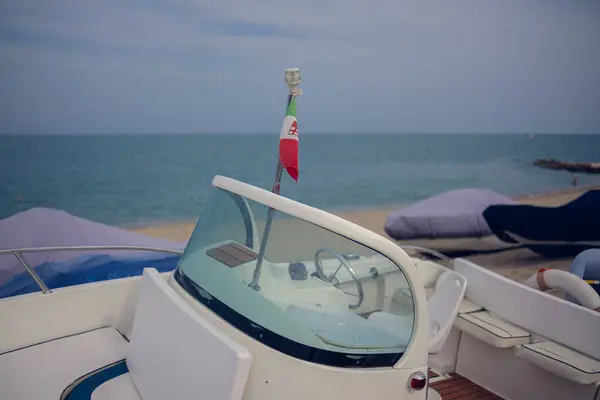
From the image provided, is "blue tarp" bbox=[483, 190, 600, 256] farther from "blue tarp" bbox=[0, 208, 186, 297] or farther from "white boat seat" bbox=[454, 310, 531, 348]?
"white boat seat" bbox=[454, 310, 531, 348]

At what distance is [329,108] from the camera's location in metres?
7.91

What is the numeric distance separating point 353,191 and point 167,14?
432 cm

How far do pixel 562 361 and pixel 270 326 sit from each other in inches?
63.2

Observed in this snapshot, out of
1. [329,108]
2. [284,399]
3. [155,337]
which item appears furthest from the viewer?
[329,108]

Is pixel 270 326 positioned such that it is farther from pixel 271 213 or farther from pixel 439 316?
pixel 439 316

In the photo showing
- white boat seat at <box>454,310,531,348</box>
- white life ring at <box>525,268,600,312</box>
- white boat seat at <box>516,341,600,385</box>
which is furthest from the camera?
white life ring at <box>525,268,600,312</box>

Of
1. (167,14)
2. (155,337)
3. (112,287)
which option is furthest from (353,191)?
(155,337)

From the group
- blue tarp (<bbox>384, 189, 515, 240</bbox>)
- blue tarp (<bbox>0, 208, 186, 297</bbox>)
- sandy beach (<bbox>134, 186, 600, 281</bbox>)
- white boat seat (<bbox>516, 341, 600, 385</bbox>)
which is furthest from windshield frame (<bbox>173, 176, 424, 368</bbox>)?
blue tarp (<bbox>384, 189, 515, 240</bbox>)

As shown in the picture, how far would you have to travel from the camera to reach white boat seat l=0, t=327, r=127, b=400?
2002mm

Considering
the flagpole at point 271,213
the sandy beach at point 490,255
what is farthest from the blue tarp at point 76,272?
the flagpole at point 271,213

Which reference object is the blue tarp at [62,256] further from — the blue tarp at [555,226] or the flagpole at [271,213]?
the blue tarp at [555,226]

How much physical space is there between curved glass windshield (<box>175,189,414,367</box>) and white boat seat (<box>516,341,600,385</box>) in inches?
39.4

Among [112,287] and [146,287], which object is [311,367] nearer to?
[146,287]

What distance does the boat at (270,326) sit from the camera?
1.64m
